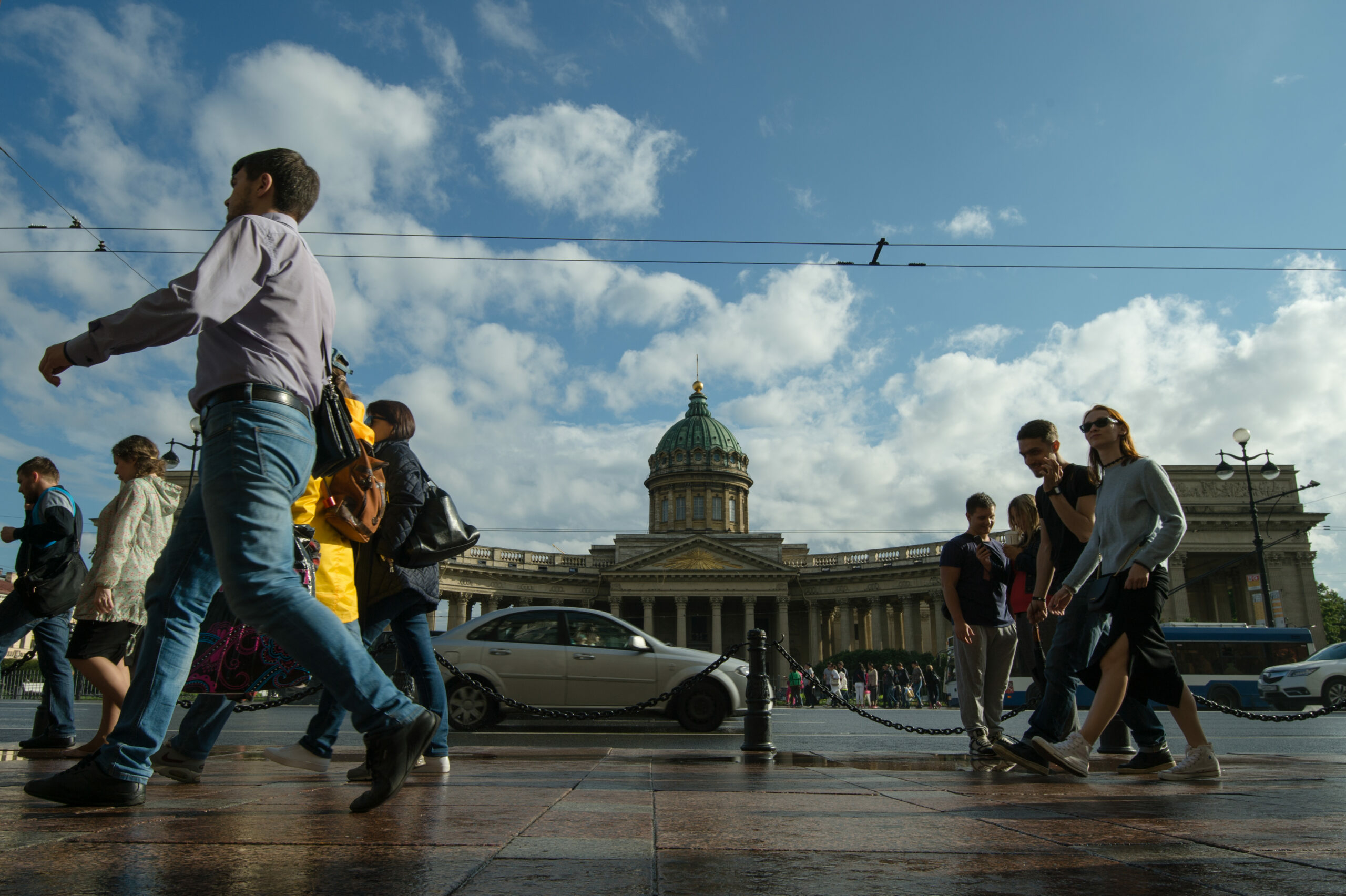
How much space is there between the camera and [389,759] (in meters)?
2.66

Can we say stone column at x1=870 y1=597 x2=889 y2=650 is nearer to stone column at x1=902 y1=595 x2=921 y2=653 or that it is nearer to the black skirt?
stone column at x1=902 y1=595 x2=921 y2=653

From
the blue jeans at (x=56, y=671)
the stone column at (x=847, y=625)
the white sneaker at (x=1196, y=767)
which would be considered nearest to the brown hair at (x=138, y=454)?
the blue jeans at (x=56, y=671)

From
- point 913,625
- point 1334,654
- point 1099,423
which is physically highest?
point 913,625

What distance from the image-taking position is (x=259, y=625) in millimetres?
2715

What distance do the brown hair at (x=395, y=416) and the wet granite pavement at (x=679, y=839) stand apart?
175cm

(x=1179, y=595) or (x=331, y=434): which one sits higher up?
(x=1179, y=595)

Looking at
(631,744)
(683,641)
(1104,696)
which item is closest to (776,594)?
(683,641)

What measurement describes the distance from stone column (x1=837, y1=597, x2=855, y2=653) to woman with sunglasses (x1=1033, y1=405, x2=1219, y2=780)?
56.4m

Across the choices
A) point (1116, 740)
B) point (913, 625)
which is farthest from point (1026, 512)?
point (913, 625)

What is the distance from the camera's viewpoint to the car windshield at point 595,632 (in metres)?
10.9

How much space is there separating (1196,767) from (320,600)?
13.8 ft

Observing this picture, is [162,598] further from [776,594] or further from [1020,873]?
[776,594]

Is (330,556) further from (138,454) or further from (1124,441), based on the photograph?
(1124,441)

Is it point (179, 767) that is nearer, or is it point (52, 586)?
point (179, 767)
